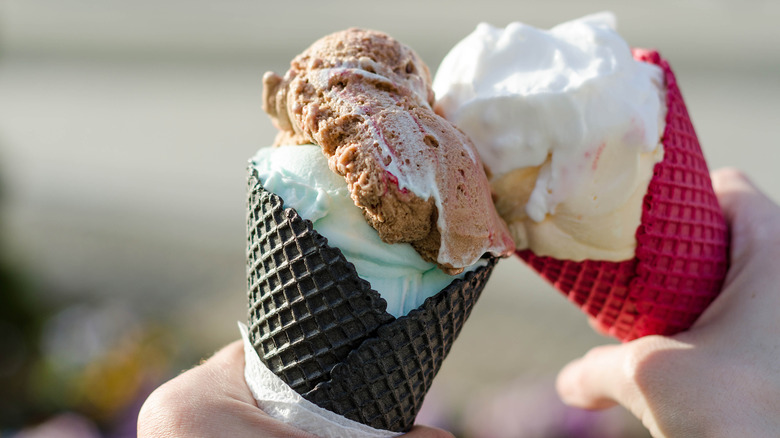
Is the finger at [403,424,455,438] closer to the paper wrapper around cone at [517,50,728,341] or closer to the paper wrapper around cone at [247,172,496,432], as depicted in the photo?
the paper wrapper around cone at [247,172,496,432]

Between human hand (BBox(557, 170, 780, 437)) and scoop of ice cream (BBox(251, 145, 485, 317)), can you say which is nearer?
scoop of ice cream (BBox(251, 145, 485, 317))

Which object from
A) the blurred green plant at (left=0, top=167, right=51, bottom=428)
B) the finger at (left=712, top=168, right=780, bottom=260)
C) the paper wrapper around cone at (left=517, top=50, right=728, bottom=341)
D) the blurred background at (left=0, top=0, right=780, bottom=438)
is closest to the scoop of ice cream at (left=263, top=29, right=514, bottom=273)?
the paper wrapper around cone at (left=517, top=50, right=728, bottom=341)

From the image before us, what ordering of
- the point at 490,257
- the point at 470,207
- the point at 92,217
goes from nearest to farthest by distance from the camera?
the point at 470,207
the point at 490,257
the point at 92,217

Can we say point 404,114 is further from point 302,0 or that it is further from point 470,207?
point 302,0

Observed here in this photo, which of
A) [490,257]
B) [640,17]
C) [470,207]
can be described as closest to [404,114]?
[470,207]

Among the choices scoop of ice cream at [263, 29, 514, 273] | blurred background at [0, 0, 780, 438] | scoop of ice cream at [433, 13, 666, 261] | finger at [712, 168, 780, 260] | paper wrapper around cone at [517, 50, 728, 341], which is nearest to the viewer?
scoop of ice cream at [263, 29, 514, 273]
